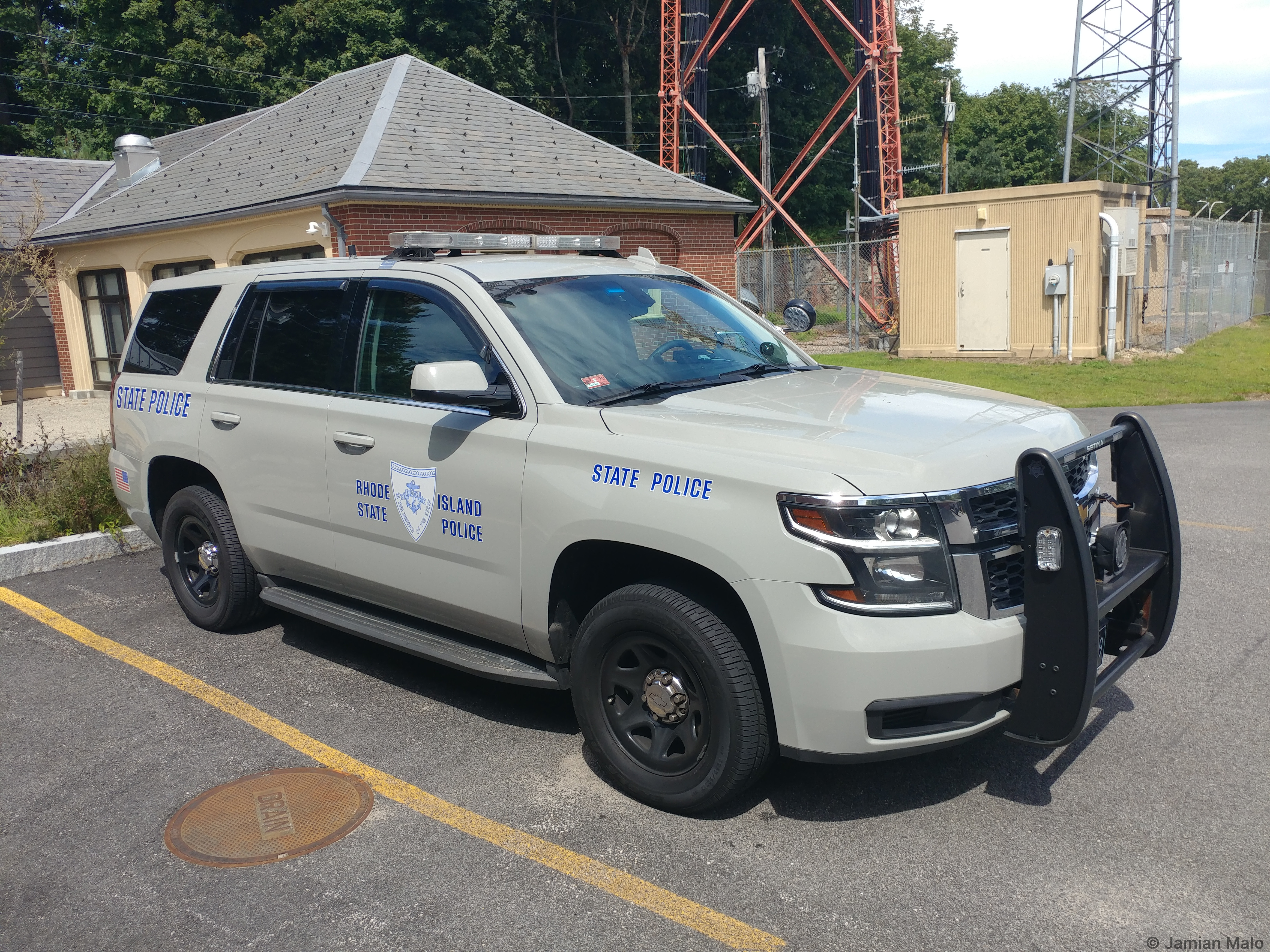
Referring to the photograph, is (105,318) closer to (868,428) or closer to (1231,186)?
(868,428)

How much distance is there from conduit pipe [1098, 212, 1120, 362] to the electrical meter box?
2.3 inches

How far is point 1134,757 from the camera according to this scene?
410 centimetres

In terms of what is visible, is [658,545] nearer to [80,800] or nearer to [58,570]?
[80,800]

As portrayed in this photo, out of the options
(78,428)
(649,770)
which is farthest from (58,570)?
(78,428)

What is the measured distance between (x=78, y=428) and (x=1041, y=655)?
18054 mm

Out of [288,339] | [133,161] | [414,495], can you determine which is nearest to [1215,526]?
[414,495]

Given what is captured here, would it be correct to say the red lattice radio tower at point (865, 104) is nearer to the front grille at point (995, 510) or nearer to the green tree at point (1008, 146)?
the front grille at point (995, 510)

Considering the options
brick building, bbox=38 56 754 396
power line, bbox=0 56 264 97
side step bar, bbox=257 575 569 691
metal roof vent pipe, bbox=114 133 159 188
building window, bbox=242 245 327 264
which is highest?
power line, bbox=0 56 264 97

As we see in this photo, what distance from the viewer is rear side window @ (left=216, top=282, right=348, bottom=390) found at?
5055 millimetres

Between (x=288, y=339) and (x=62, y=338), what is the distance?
922 inches

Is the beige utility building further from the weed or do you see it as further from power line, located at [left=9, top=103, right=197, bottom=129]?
power line, located at [left=9, top=103, right=197, bottom=129]

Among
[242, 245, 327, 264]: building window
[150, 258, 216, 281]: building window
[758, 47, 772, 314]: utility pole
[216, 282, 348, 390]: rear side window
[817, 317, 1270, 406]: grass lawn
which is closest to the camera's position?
[216, 282, 348, 390]: rear side window

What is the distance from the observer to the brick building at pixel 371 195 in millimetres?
16375

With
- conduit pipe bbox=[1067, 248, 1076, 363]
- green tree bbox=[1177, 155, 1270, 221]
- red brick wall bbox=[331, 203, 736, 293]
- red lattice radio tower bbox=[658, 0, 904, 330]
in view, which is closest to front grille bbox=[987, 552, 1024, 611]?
red brick wall bbox=[331, 203, 736, 293]
